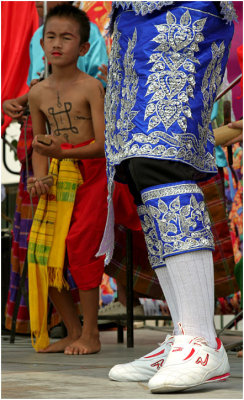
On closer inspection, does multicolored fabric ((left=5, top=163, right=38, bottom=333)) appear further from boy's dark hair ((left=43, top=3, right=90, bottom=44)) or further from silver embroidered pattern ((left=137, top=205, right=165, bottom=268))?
silver embroidered pattern ((left=137, top=205, right=165, bottom=268))

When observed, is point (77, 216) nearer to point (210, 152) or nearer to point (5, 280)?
point (210, 152)

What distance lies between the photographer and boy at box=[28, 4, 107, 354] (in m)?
3.10

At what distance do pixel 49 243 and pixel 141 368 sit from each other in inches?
50.9

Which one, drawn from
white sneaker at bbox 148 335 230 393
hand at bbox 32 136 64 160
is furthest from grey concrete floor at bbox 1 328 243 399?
hand at bbox 32 136 64 160

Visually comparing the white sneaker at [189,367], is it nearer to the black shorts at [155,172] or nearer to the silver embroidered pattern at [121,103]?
the black shorts at [155,172]

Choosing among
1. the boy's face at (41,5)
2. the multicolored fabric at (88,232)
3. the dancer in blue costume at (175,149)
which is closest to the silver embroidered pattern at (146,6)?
the dancer in blue costume at (175,149)

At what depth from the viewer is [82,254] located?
3096 millimetres

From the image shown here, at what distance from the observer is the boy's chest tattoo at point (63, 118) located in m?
3.28

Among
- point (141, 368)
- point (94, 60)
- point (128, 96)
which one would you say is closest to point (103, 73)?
point (94, 60)

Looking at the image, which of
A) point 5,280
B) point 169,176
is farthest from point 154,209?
point 5,280

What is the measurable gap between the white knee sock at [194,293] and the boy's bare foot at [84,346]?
47.7 inches

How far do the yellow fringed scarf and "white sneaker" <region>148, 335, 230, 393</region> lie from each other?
139cm

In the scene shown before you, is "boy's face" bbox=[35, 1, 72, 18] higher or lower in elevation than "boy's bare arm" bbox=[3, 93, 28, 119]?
higher

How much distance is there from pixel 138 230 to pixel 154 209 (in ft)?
4.84
